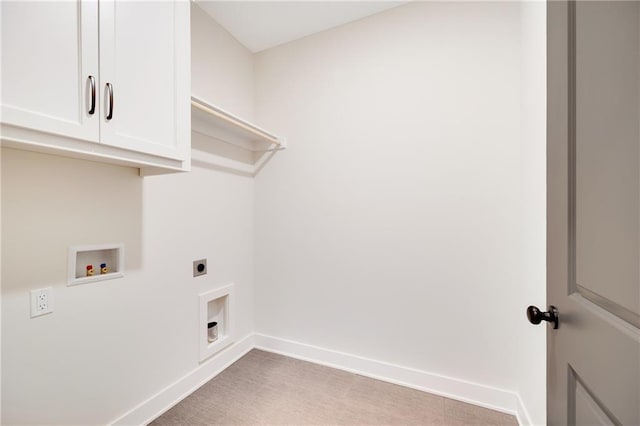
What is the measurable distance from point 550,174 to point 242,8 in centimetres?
219

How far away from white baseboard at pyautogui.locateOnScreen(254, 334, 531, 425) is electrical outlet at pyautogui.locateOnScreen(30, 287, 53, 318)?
61.9 inches

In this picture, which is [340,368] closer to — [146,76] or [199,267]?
[199,267]

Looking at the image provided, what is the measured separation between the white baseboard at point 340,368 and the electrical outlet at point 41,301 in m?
0.73

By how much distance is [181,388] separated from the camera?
1.81m

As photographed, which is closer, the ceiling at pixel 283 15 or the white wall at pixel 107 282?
the white wall at pixel 107 282

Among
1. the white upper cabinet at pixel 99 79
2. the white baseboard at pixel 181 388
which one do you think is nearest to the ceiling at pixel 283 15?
the white upper cabinet at pixel 99 79

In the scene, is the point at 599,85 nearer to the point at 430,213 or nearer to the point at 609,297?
the point at 609,297

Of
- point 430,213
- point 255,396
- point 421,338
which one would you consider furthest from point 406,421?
point 430,213

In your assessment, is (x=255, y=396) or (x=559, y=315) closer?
(x=559, y=315)

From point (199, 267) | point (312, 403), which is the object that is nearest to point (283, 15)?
point (199, 267)

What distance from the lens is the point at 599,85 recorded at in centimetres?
55

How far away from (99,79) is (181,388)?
182 centimetres

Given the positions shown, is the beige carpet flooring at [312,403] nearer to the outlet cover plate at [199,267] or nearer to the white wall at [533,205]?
the white wall at [533,205]

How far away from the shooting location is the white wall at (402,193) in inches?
67.6
